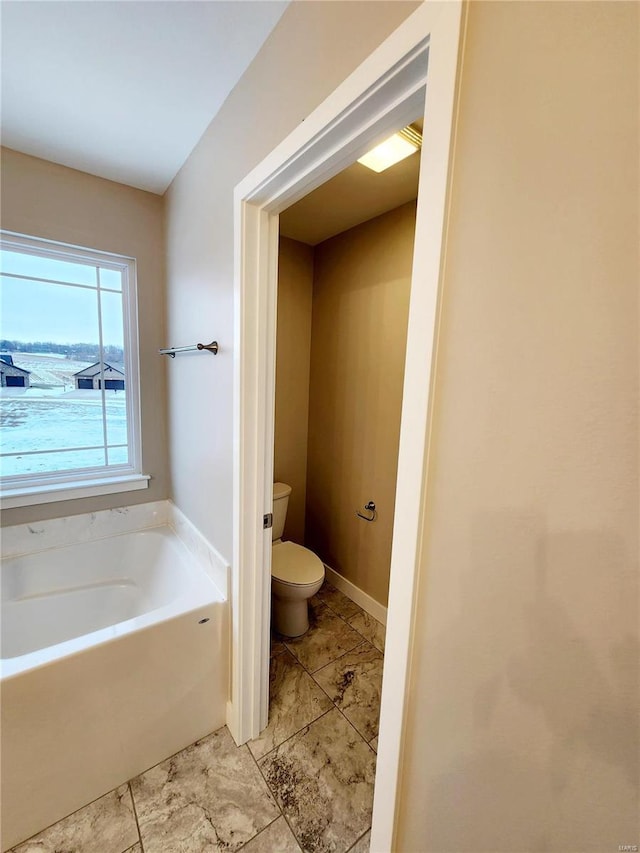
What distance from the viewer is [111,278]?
6.51ft

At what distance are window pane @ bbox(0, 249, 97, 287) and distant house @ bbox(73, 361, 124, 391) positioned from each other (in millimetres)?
472

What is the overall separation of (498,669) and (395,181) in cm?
193

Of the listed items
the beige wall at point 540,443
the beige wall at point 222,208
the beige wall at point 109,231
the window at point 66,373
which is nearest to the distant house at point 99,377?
the window at point 66,373

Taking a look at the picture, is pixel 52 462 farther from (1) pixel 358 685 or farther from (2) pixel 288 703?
(1) pixel 358 685

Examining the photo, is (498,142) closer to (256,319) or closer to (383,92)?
(383,92)

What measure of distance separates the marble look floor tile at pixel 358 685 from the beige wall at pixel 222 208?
37.2 inches

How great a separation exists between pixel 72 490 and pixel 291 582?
1.33m

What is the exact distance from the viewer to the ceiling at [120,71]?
0.97 metres

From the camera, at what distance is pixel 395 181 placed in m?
1.64

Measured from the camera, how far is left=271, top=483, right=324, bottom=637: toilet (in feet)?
6.19

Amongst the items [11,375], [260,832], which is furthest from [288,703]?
[11,375]

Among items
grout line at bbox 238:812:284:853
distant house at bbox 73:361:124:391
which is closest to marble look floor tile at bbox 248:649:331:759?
grout line at bbox 238:812:284:853

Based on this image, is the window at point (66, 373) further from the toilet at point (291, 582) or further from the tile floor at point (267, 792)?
the tile floor at point (267, 792)

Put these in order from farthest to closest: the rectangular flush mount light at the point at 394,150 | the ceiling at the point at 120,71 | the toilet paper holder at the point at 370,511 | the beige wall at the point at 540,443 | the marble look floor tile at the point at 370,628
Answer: the toilet paper holder at the point at 370,511
the marble look floor tile at the point at 370,628
the rectangular flush mount light at the point at 394,150
the ceiling at the point at 120,71
the beige wall at the point at 540,443
